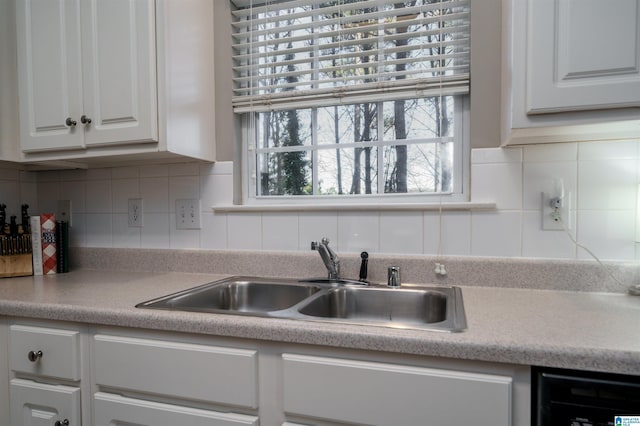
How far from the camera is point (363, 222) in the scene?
133cm

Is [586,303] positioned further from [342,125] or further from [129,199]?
[129,199]

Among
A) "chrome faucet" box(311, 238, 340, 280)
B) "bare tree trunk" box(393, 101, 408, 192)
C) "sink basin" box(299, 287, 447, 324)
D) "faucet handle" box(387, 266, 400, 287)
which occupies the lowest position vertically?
"sink basin" box(299, 287, 447, 324)

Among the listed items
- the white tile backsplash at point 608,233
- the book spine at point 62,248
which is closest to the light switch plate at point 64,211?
the book spine at point 62,248

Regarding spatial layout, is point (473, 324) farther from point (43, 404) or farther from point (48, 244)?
point (48, 244)

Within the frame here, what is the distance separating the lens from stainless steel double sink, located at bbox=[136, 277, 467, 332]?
109 centimetres

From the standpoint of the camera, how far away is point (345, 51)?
1442 mm

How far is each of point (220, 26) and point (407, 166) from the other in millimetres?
978

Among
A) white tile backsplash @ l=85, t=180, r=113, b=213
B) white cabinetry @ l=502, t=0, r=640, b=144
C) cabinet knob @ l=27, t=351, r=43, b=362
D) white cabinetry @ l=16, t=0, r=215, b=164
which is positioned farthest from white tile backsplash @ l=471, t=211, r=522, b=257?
white tile backsplash @ l=85, t=180, r=113, b=213

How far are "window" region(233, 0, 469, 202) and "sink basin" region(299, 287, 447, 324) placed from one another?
402 mm

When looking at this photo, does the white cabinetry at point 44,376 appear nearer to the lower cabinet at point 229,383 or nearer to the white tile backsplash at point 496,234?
the lower cabinet at point 229,383

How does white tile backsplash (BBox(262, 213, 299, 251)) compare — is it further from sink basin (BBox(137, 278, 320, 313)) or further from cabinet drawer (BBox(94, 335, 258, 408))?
cabinet drawer (BBox(94, 335, 258, 408))

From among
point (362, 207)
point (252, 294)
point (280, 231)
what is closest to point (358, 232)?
point (362, 207)

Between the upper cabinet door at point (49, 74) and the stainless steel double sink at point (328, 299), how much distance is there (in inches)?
Result: 28.5

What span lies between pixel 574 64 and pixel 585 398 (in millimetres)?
740
